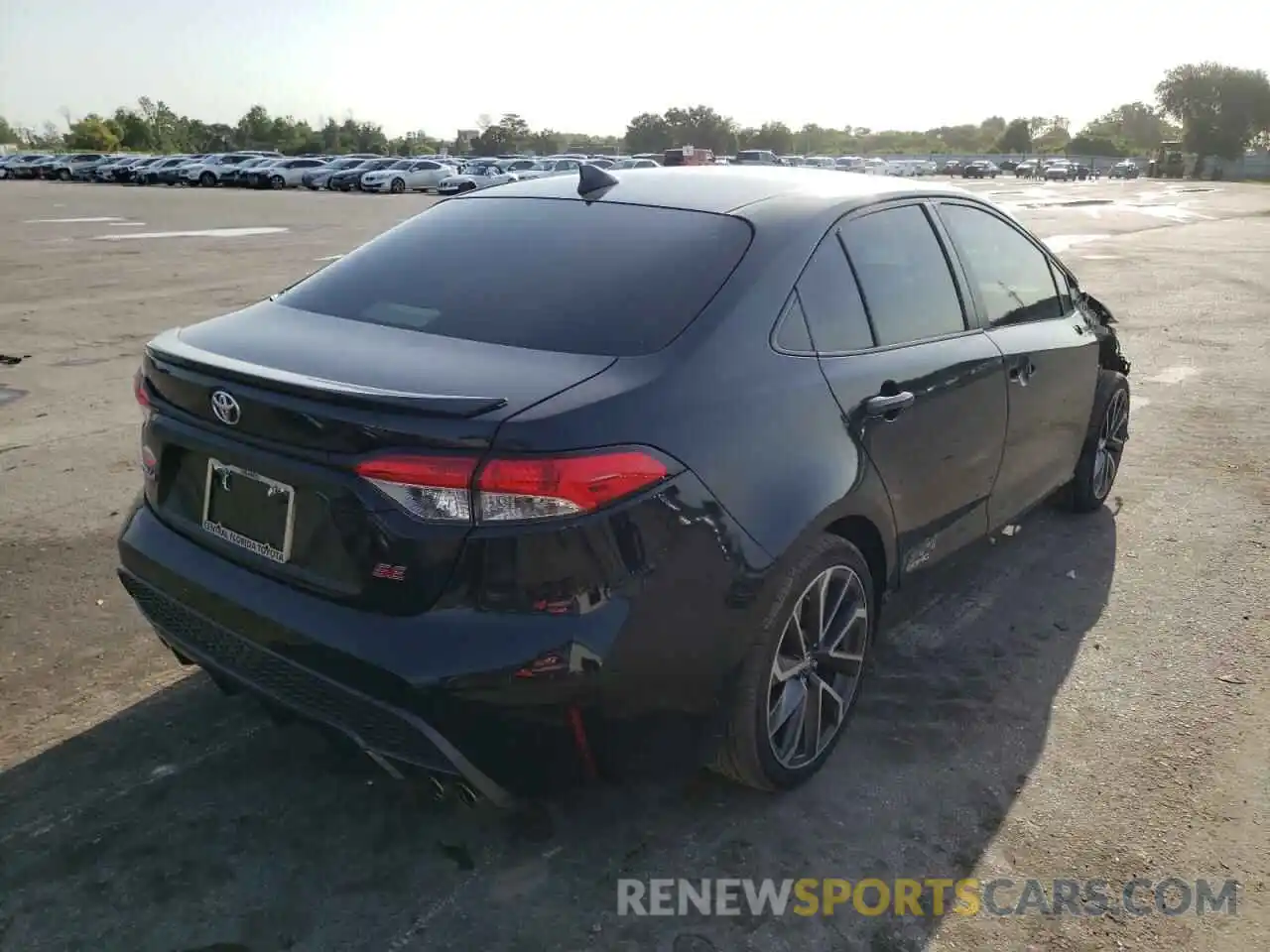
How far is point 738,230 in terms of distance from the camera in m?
3.08

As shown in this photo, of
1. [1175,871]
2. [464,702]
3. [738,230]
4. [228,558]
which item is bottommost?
[1175,871]

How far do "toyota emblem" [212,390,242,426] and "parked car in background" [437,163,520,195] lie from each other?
3767 centimetres

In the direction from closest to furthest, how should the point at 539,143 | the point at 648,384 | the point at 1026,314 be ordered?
the point at 648,384 → the point at 1026,314 → the point at 539,143

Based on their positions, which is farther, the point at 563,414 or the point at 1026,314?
the point at 1026,314

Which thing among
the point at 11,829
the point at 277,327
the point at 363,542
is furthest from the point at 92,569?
the point at 363,542

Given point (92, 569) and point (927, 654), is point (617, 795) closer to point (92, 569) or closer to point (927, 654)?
point (927, 654)

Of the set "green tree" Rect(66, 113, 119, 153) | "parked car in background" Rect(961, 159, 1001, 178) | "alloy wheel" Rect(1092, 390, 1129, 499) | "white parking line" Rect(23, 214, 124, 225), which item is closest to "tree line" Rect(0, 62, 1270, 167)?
"green tree" Rect(66, 113, 119, 153)

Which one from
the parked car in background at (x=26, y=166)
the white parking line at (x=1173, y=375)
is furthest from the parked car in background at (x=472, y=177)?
the white parking line at (x=1173, y=375)

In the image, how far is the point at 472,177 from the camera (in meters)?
42.3

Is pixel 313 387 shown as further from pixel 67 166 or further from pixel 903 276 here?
pixel 67 166

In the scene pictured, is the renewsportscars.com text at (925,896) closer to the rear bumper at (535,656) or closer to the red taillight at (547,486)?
the rear bumper at (535,656)

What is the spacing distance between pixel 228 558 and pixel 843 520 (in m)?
1.69

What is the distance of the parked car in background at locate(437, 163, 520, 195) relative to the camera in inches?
1583

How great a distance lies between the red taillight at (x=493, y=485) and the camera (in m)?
2.26
